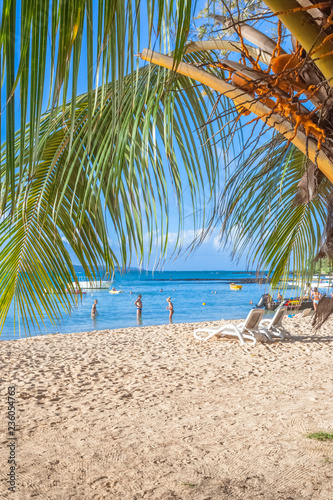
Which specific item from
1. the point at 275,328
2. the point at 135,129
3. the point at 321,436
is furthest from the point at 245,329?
the point at 135,129

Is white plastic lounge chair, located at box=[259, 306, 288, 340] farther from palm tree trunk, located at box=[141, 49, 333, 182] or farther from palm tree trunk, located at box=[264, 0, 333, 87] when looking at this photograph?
palm tree trunk, located at box=[264, 0, 333, 87]

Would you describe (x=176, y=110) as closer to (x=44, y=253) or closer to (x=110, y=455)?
(x=44, y=253)

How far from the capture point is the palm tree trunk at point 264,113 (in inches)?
57.2

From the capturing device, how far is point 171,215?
204 cm

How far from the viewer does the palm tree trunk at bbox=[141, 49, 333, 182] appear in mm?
1452

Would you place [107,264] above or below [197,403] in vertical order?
above

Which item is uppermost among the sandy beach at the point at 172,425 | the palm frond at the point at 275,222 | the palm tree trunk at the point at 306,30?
the palm tree trunk at the point at 306,30

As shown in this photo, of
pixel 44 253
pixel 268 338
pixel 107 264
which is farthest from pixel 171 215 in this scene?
pixel 268 338

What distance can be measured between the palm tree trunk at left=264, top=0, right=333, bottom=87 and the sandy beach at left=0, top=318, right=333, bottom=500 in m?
2.61

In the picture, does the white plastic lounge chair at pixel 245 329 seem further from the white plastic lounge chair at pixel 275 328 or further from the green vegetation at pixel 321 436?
the green vegetation at pixel 321 436

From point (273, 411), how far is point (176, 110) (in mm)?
3540

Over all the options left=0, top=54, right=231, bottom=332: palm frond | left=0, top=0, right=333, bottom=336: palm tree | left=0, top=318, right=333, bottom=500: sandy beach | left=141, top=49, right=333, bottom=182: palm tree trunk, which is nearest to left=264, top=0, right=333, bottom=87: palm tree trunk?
left=0, top=0, right=333, bottom=336: palm tree

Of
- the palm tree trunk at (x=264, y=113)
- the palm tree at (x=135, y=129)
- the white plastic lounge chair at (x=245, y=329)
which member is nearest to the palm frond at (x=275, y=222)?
the palm tree at (x=135, y=129)

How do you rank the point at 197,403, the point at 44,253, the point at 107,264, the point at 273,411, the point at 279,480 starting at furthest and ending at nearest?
the point at 197,403
the point at 273,411
the point at 279,480
the point at 44,253
the point at 107,264
